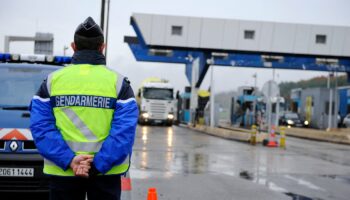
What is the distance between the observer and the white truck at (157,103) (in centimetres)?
3859

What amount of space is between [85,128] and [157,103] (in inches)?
1398

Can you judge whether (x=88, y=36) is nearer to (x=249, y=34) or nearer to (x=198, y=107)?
(x=249, y=34)

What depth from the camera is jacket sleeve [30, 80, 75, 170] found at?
3271 mm

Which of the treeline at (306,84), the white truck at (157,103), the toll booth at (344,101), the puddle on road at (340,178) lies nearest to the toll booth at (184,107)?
the white truck at (157,103)

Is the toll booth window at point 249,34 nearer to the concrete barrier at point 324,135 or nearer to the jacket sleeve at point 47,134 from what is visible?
the concrete barrier at point 324,135

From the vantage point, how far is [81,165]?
323 centimetres

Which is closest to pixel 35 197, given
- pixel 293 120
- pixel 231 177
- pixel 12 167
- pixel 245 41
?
pixel 12 167

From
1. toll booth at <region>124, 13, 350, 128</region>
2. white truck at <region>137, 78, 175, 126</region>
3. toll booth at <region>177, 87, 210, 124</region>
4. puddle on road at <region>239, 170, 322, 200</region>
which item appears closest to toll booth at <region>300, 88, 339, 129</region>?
toll booth at <region>177, 87, 210, 124</region>

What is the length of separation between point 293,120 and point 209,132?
67.5ft

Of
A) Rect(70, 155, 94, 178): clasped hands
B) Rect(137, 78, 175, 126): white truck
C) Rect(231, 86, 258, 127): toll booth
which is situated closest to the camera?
Rect(70, 155, 94, 178): clasped hands

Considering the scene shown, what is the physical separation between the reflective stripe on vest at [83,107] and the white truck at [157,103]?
34948 millimetres

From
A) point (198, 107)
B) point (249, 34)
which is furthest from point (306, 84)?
point (249, 34)

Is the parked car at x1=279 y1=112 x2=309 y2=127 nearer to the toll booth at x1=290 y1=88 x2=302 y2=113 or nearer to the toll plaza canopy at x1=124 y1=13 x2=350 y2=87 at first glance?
the toll booth at x1=290 y1=88 x2=302 y2=113

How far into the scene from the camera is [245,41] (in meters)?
32.3
